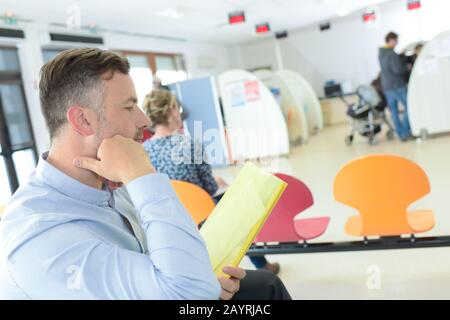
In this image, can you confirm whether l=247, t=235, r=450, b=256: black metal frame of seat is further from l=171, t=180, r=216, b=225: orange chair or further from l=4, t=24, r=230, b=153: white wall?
l=4, t=24, r=230, b=153: white wall

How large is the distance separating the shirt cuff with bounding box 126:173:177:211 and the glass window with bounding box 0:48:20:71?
5825mm

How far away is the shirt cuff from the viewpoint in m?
0.82

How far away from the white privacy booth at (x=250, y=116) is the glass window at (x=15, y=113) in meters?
2.93

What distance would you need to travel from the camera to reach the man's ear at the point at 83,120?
89 centimetres

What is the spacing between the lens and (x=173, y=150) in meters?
2.30

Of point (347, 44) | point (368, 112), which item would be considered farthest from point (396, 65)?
point (347, 44)

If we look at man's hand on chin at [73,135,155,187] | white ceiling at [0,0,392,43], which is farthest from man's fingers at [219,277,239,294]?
white ceiling at [0,0,392,43]

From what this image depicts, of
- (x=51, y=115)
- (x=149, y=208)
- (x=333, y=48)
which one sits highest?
(x=333, y=48)

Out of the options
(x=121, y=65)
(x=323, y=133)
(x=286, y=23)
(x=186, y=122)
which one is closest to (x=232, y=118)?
(x=186, y=122)

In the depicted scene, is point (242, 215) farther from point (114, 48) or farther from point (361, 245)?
point (114, 48)

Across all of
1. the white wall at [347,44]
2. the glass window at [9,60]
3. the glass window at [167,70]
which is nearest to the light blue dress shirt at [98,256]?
the glass window at [9,60]

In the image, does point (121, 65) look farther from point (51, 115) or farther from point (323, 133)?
point (323, 133)

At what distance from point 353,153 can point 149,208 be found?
17.7 ft

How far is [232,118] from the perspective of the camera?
7.16 metres
